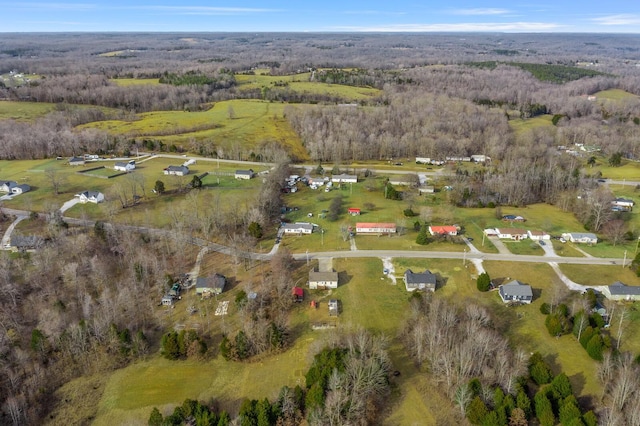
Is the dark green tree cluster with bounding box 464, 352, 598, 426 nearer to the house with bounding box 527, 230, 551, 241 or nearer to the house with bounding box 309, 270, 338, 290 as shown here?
the house with bounding box 309, 270, 338, 290

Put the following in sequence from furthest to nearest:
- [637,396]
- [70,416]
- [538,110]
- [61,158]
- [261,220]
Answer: [538,110], [61,158], [261,220], [70,416], [637,396]

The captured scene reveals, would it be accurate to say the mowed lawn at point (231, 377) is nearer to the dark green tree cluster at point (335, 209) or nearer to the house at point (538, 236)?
the dark green tree cluster at point (335, 209)

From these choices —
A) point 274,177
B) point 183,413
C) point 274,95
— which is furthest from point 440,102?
point 183,413

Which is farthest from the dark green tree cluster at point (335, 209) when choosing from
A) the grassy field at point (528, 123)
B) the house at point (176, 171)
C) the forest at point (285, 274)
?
the grassy field at point (528, 123)

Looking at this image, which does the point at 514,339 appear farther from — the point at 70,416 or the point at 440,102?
the point at 440,102

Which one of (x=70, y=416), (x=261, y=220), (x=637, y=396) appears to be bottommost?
(x=70, y=416)

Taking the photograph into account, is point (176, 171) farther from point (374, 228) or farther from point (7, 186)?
point (374, 228)
